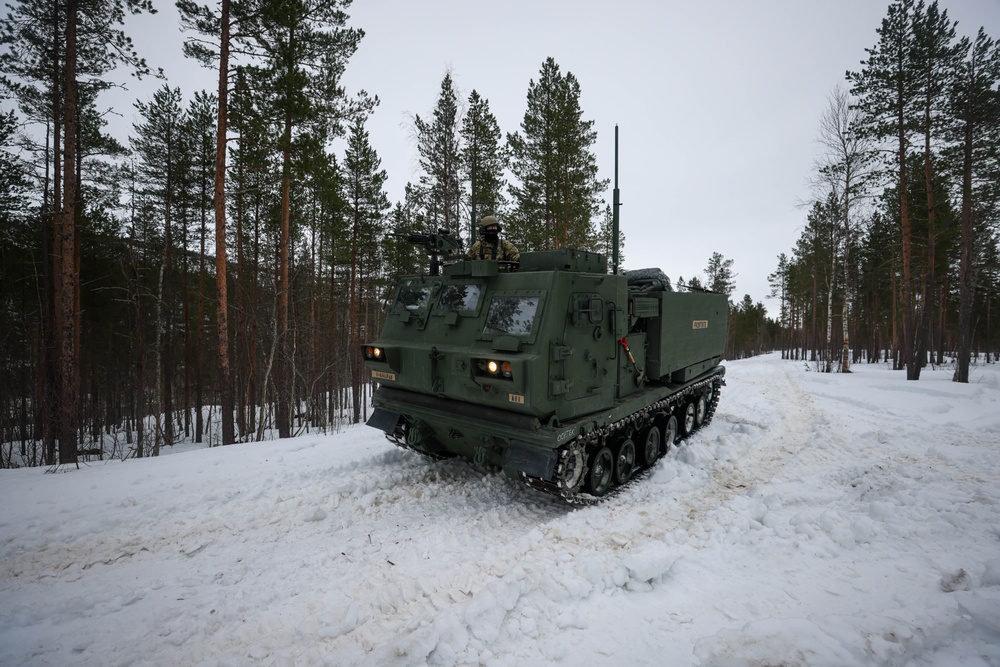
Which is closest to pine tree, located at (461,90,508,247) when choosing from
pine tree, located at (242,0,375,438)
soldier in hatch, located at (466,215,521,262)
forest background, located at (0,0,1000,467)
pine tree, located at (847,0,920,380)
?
forest background, located at (0,0,1000,467)

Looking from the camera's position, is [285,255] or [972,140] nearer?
[285,255]

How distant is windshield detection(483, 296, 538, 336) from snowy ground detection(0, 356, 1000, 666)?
2128 mm

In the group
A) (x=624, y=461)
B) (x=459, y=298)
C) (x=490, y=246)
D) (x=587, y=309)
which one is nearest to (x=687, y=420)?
(x=624, y=461)

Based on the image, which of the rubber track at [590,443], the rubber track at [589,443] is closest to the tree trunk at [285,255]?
the rubber track at [590,443]

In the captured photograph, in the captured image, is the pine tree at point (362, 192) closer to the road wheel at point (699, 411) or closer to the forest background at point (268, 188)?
the forest background at point (268, 188)

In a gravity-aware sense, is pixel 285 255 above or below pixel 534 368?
above

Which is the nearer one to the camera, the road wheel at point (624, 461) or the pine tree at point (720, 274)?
the road wheel at point (624, 461)

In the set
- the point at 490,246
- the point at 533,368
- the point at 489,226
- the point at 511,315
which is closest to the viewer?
the point at 533,368

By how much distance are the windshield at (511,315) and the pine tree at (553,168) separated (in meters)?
11.5

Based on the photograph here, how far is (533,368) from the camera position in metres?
4.48

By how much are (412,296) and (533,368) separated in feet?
9.41

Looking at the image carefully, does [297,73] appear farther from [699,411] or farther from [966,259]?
[966,259]

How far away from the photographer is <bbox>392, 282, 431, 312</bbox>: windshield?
6.36m

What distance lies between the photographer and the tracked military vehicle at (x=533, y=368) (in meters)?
4.73
